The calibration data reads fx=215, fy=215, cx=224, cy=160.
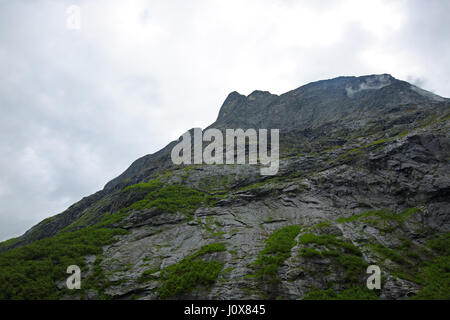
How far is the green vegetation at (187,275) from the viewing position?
19000mm

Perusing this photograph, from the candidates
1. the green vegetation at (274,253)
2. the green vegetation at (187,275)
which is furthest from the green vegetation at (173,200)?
the green vegetation at (274,253)

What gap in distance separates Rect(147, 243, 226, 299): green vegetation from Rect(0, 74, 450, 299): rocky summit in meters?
0.10

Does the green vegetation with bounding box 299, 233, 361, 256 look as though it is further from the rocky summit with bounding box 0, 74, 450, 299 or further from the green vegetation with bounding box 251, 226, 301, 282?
the green vegetation with bounding box 251, 226, 301, 282

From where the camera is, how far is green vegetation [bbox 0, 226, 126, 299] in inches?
741

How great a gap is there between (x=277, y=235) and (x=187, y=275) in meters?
13.0

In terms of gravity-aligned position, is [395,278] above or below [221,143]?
below

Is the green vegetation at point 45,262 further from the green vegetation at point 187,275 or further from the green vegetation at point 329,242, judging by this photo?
the green vegetation at point 329,242

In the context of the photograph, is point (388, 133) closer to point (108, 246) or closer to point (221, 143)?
point (221, 143)

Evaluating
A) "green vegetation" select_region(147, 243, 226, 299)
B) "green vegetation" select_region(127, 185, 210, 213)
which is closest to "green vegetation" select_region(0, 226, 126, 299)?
"green vegetation" select_region(127, 185, 210, 213)

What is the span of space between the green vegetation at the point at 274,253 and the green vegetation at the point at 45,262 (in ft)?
60.4

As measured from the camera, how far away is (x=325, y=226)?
27.9 metres

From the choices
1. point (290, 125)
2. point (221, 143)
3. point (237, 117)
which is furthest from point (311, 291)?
point (237, 117)

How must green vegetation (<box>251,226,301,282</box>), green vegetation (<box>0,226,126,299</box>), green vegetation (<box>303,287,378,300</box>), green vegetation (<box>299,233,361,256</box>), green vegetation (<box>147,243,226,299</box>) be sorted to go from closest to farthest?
green vegetation (<box>303,287,378,300</box>) < green vegetation (<box>0,226,126,299</box>) < green vegetation (<box>147,243,226,299</box>) < green vegetation (<box>251,226,301,282</box>) < green vegetation (<box>299,233,361,256</box>)
